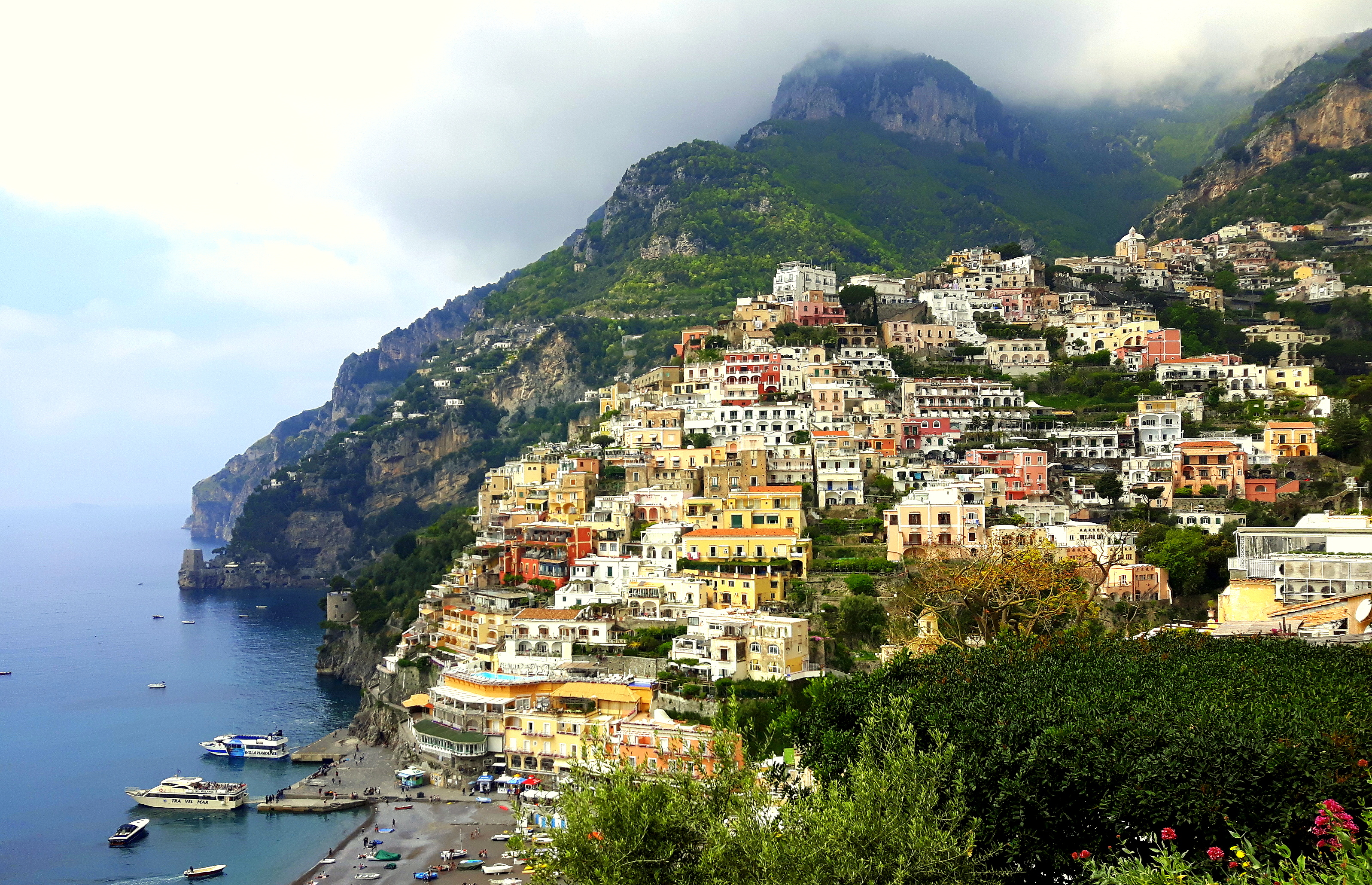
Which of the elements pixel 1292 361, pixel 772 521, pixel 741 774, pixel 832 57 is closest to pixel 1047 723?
pixel 741 774

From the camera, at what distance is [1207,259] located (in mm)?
96062

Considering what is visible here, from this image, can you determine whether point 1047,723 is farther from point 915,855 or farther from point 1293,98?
point 1293,98

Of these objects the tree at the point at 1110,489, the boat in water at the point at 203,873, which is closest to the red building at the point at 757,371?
the tree at the point at 1110,489

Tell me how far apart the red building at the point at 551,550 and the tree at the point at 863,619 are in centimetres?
1785

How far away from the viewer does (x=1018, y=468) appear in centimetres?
5694

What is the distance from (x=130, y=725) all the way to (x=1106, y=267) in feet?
273

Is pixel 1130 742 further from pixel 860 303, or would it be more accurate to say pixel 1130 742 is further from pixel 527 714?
pixel 860 303

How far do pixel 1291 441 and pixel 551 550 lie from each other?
3978 cm

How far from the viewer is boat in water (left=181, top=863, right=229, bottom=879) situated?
4359 centimetres

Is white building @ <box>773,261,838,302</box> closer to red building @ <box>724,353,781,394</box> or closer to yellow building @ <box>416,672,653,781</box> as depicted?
red building @ <box>724,353,781,394</box>

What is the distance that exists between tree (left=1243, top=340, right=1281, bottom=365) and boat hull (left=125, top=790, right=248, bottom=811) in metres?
67.7

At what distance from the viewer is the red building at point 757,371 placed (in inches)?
2704

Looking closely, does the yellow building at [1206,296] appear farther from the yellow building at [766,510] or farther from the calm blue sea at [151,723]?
the calm blue sea at [151,723]

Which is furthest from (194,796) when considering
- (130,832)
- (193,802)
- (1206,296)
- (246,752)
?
(1206,296)
